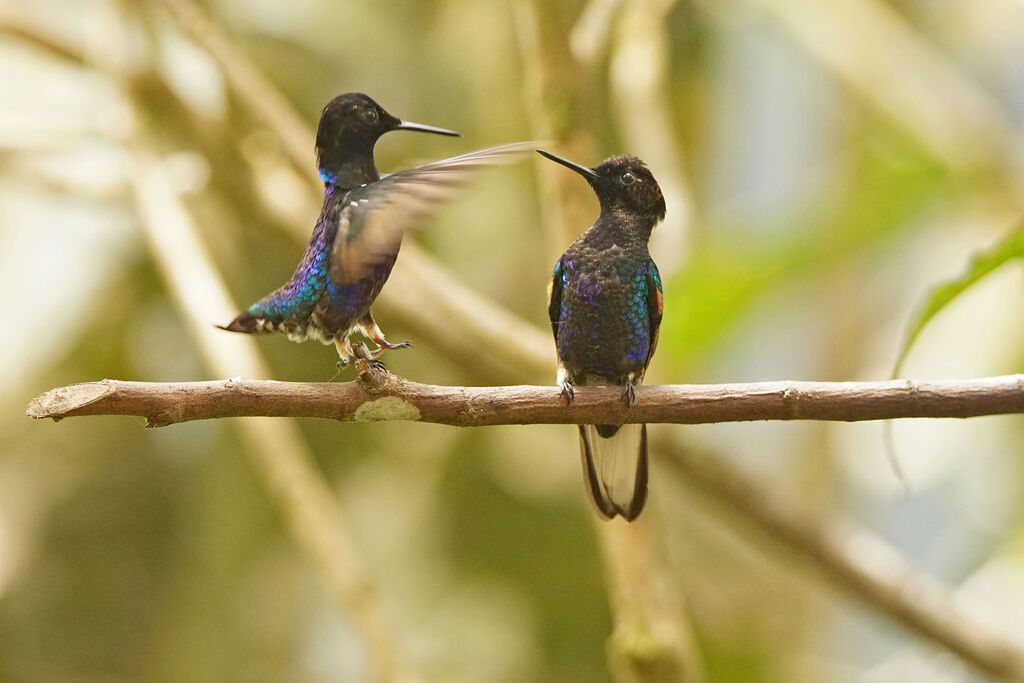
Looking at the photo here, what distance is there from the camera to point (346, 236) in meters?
0.96

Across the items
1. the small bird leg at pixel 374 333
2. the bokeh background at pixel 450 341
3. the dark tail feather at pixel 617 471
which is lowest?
the bokeh background at pixel 450 341

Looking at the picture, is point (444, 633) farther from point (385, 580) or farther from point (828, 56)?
point (828, 56)

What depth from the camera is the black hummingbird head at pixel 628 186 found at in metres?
1.23

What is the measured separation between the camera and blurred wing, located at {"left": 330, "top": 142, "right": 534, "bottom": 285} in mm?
854

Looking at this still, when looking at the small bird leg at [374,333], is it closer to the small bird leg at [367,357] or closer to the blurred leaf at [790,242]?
the small bird leg at [367,357]

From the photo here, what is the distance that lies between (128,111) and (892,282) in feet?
13.1

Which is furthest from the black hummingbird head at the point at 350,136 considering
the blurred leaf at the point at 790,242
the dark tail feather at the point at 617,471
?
the blurred leaf at the point at 790,242

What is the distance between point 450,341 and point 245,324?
210 centimetres

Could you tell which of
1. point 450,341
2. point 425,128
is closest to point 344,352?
point 425,128

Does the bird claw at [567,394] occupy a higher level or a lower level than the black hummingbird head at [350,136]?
lower

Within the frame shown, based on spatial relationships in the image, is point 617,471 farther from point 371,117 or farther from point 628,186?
point 371,117

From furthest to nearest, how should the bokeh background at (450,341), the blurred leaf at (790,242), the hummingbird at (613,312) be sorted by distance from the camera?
1. the bokeh background at (450,341)
2. the blurred leaf at (790,242)
3. the hummingbird at (613,312)

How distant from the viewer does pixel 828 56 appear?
4.49m

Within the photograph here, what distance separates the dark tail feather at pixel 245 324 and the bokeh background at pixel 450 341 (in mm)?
2047
